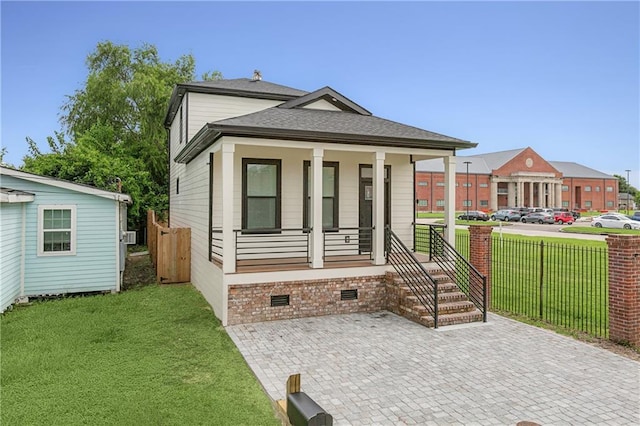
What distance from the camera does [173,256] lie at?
42.6ft

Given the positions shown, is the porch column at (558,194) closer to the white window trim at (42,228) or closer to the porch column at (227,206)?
the porch column at (227,206)

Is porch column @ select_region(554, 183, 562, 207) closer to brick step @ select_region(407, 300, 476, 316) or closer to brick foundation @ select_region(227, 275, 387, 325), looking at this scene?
brick step @ select_region(407, 300, 476, 316)

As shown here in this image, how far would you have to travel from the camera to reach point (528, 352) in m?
6.68

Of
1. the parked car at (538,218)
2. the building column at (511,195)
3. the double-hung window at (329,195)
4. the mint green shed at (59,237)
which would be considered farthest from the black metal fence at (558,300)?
the building column at (511,195)

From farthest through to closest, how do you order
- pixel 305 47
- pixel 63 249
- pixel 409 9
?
pixel 305 47
pixel 409 9
pixel 63 249

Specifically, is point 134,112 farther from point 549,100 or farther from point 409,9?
point 549,100

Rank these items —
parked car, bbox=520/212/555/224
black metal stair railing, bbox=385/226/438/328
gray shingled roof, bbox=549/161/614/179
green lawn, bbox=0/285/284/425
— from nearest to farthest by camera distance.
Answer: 1. green lawn, bbox=0/285/284/425
2. black metal stair railing, bbox=385/226/438/328
3. parked car, bbox=520/212/555/224
4. gray shingled roof, bbox=549/161/614/179

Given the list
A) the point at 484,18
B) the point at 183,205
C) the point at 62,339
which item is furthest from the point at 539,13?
the point at 62,339

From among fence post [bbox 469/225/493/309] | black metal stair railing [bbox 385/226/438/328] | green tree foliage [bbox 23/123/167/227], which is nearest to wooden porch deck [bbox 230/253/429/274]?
black metal stair railing [bbox 385/226/438/328]

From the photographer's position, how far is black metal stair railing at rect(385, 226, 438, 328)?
8.27 metres

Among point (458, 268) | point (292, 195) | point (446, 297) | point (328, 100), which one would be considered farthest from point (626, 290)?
point (328, 100)

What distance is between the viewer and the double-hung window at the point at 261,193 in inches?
404

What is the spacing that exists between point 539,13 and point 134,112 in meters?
23.8

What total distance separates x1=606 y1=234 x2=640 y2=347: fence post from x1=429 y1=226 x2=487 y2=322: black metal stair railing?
2338 mm
